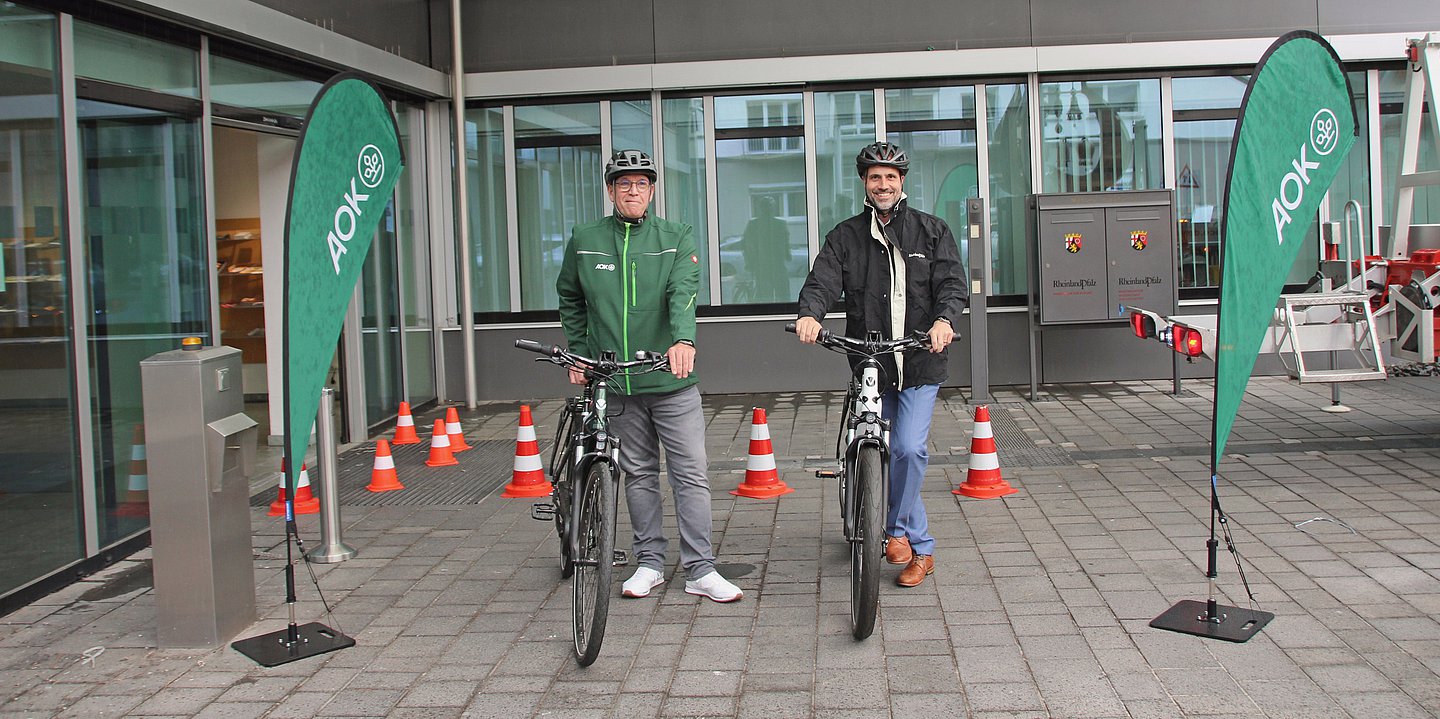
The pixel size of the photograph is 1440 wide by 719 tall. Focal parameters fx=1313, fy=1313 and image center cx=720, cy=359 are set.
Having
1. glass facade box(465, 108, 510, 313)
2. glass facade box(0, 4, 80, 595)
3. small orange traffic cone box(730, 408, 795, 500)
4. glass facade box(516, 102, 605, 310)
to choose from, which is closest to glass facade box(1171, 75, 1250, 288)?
glass facade box(516, 102, 605, 310)

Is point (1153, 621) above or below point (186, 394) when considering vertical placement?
below

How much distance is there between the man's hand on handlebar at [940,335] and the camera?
5.32 meters

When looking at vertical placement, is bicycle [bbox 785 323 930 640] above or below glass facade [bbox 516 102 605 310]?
below

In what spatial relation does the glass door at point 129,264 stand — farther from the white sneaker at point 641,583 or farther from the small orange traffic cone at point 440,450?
the white sneaker at point 641,583

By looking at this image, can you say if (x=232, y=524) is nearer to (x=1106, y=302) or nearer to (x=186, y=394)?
(x=186, y=394)

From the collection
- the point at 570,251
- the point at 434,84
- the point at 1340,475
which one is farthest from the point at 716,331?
the point at 570,251

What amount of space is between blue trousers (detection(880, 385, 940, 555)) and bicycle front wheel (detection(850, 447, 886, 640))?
57 cm

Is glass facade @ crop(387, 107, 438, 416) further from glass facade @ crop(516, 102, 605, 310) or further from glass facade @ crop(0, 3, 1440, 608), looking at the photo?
glass facade @ crop(516, 102, 605, 310)

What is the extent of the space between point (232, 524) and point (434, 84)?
7791 millimetres

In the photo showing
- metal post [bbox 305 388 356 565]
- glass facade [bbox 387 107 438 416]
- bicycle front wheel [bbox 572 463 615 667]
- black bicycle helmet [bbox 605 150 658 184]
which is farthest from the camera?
glass facade [bbox 387 107 438 416]

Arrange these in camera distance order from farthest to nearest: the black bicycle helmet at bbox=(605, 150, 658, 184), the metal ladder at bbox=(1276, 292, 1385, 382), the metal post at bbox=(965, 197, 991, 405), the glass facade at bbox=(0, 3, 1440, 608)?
the glass facade at bbox=(0, 3, 1440, 608), the metal post at bbox=(965, 197, 991, 405), the metal ladder at bbox=(1276, 292, 1385, 382), the black bicycle helmet at bbox=(605, 150, 658, 184)

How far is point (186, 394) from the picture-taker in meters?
5.13

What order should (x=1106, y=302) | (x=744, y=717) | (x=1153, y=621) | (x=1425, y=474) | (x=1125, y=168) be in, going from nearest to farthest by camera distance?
1. (x=744, y=717)
2. (x=1153, y=621)
3. (x=1425, y=474)
4. (x=1106, y=302)
5. (x=1125, y=168)

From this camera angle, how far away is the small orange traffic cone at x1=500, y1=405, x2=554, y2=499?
316 inches
